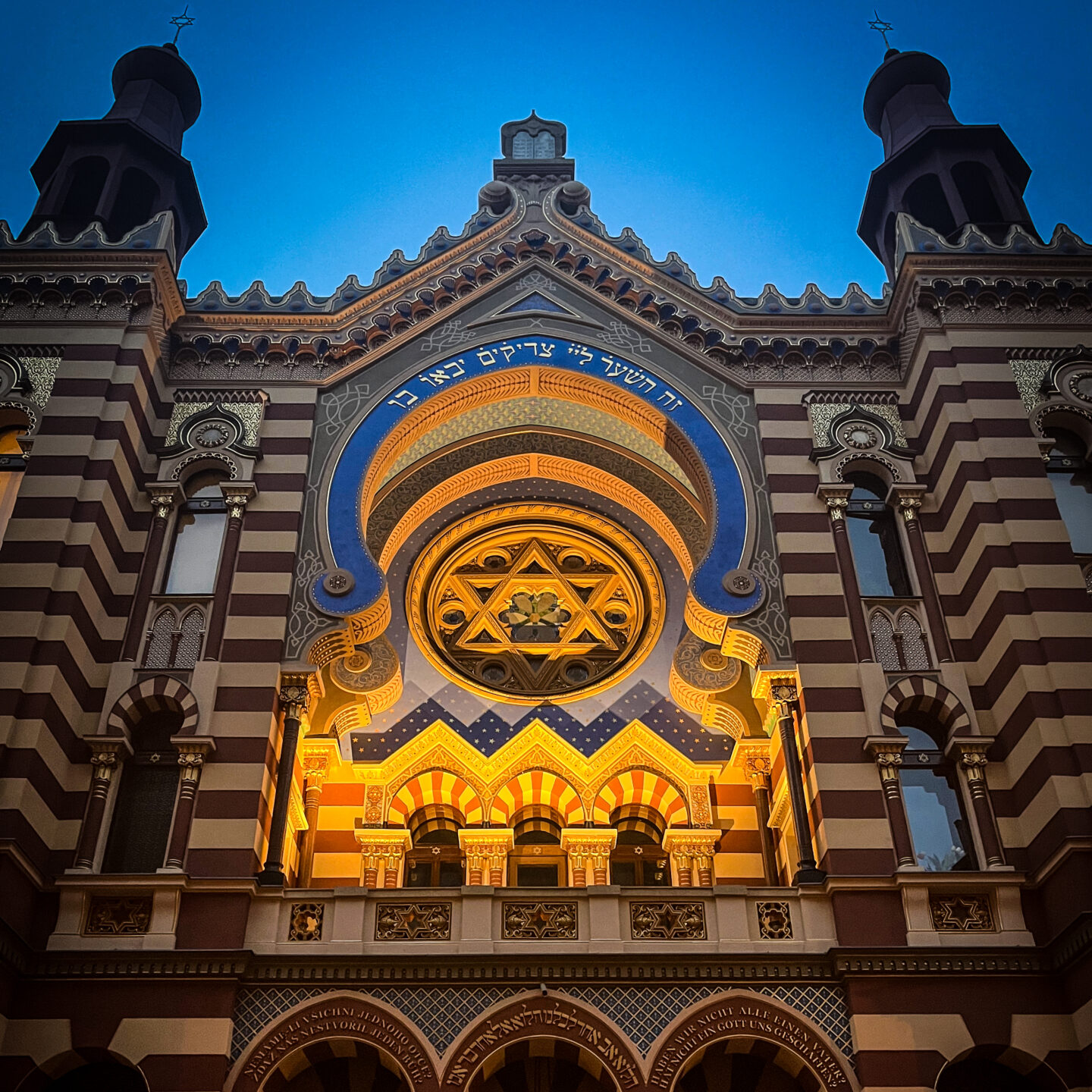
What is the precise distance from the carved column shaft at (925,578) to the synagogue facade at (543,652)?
0.06m

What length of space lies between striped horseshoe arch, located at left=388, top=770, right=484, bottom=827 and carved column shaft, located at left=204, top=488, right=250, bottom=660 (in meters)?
4.07

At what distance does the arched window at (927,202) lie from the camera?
22859mm

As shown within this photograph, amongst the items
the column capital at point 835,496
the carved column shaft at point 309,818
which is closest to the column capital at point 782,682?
the column capital at point 835,496

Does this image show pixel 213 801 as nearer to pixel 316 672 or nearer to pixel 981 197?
pixel 316 672

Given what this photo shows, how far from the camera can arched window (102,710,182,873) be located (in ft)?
49.1

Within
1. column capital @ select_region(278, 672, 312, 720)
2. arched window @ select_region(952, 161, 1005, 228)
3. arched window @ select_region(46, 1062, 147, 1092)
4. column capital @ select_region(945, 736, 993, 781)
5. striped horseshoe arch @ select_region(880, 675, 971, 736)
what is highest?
arched window @ select_region(952, 161, 1005, 228)

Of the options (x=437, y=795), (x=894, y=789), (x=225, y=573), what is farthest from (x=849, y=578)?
(x=225, y=573)

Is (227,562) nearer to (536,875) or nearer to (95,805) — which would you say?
(95,805)

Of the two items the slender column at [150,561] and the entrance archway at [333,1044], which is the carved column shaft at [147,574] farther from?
the entrance archway at [333,1044]

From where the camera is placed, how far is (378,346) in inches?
782

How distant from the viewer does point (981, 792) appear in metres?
15.0

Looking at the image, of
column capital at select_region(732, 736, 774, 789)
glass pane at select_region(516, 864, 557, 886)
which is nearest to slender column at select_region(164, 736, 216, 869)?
glass pane at select_region(516, 864, 557, 886)

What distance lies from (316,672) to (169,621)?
2.17m

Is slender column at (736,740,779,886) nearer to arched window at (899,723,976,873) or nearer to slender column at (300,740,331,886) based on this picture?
arched window at (899,723,976,873)
